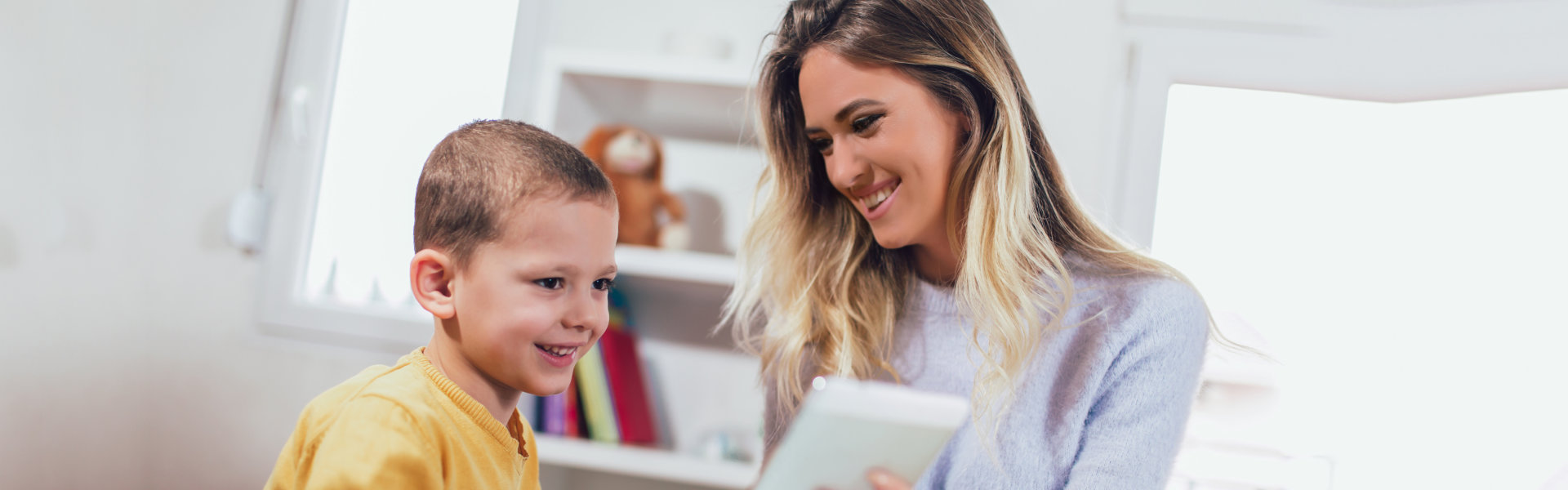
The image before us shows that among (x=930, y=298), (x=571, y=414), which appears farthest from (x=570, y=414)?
(x=930, y=298)

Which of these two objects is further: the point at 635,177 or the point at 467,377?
the point at 635,177

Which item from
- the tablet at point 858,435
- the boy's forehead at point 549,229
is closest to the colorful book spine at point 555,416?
the boy's forehead at point 549,229

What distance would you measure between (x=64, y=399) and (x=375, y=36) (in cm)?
81

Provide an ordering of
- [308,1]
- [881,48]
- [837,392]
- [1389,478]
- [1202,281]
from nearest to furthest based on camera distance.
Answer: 1. [837,392]
2. [881,48]
3. [1389,478]
4. [1202,281]
5. [308,1]

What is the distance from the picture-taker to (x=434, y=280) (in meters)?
0.74

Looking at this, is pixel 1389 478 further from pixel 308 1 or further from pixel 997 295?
pixel 308 1

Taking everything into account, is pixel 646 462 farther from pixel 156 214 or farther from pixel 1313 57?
pixel 1313 57

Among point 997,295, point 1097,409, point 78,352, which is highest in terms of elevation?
point 997,295

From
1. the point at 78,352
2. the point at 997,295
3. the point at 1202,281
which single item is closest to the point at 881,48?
the point at 997,295

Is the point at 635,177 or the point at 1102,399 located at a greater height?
the point at 635,177

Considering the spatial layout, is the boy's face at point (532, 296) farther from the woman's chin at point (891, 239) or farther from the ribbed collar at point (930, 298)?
the ribbed collar at point (930, 298)

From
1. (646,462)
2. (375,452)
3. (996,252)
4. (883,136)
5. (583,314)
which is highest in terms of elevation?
(883,136)

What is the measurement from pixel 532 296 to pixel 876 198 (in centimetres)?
48

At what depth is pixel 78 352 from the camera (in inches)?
55.2
